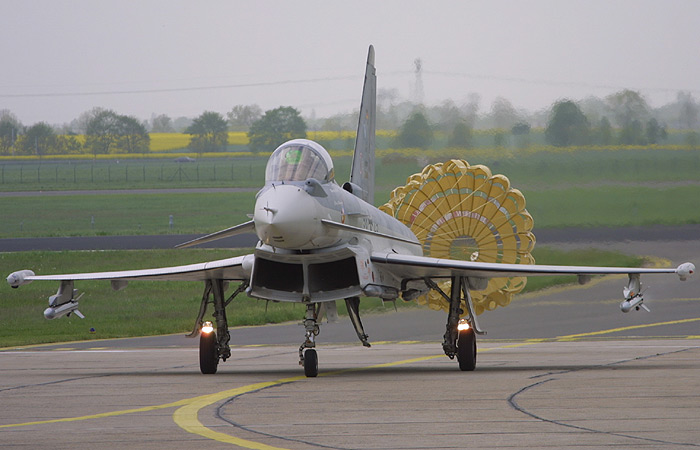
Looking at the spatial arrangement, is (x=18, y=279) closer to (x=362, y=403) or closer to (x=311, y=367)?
(x=311, y=367)

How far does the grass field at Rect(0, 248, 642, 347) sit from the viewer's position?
2750cm

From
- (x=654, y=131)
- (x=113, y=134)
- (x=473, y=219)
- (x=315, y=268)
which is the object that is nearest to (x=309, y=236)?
(x=315, y=268)

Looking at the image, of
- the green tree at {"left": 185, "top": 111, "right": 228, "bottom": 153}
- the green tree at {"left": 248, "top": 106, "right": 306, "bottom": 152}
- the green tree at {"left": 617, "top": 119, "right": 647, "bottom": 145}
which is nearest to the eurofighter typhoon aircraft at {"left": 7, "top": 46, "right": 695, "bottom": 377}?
the green tree at {"left": 617, "top": 119, "right": 647, "bottom": 145}

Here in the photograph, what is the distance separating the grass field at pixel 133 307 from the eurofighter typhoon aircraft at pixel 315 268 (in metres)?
8.59

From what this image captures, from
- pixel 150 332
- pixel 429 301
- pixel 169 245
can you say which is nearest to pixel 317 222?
pixel 429 301

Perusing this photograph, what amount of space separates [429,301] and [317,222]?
9.84 m

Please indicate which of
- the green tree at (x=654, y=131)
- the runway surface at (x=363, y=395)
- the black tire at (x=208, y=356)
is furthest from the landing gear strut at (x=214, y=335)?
the green tree at (x=654, y=131)

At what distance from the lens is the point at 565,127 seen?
97.6 feet

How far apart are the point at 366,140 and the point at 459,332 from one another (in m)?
6.07

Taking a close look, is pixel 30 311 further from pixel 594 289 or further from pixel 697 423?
pixel 697 423

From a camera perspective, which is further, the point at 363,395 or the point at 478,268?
the point at 478,268

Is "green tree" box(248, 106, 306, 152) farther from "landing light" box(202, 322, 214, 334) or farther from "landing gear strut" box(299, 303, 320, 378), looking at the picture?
"landing gear strut" box(299, 303, 320, 378)

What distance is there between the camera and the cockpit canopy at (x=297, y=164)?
14.5 m

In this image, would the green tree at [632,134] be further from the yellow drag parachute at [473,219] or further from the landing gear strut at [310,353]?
the landing gear strut at [310,353]
